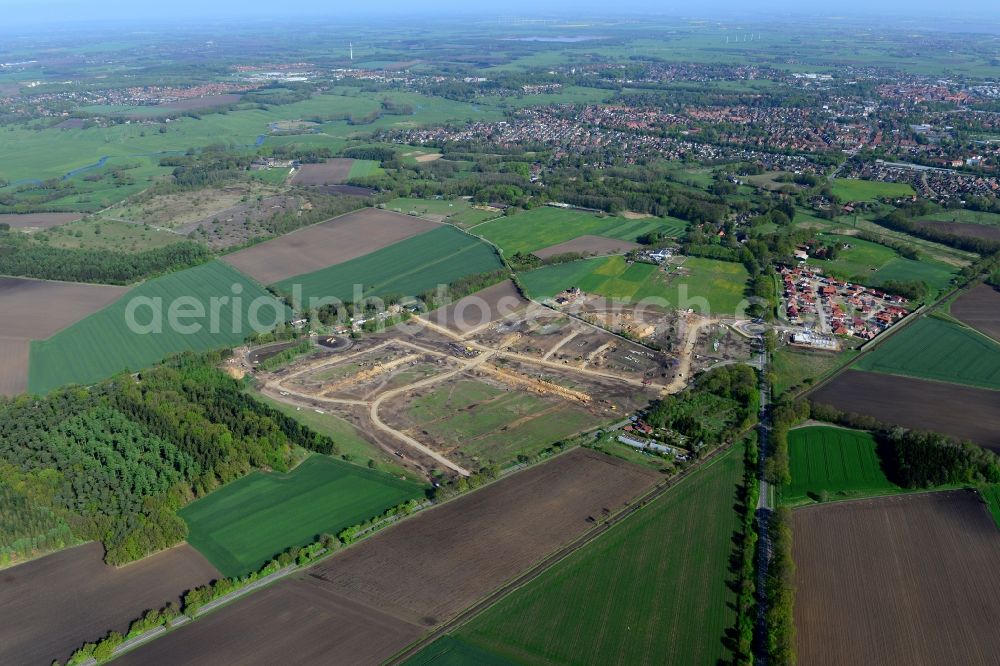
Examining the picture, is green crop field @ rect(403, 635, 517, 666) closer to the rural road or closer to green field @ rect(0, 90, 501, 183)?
the rural road

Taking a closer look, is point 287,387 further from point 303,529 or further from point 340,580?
point 340,580

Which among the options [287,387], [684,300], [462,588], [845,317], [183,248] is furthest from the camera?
[183,248]

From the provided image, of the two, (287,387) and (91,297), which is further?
(91,297)

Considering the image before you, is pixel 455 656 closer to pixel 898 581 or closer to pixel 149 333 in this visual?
pixel 898 581

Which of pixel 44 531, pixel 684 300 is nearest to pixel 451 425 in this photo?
pixel 44 531

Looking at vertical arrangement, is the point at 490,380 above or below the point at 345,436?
above

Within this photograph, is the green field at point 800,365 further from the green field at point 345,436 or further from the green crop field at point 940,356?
the green field at point 345,436

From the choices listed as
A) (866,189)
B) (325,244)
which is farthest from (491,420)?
(866,189)

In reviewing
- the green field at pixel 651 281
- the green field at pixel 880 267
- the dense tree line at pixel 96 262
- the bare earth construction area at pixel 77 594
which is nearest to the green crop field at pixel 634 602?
the bare earth construction area at pixel 77 594
